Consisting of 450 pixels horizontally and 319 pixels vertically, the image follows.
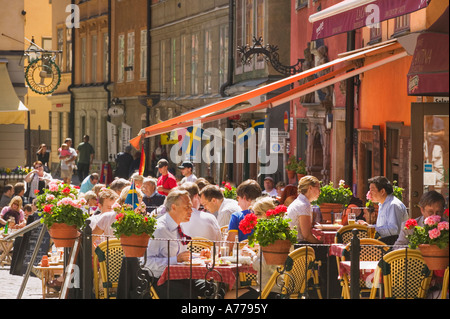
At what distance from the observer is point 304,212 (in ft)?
39.0

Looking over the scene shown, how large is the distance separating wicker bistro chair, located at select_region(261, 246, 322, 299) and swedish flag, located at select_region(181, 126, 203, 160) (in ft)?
73.4

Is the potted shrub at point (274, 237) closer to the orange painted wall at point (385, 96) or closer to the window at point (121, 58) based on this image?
the orange painted wall at point (385, 96)

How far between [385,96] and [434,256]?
29.0ft

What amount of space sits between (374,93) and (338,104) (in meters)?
3.12

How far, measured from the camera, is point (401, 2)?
13367 mm

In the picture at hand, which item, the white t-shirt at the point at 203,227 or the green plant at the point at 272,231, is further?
the white t-shirt at the point at 203,227

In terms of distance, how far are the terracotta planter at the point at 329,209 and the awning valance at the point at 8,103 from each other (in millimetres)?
17149

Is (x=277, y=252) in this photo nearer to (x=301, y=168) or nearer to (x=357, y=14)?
(x=357, y=14)

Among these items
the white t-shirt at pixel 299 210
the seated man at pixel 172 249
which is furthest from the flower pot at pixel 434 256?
the white t-shirt at pixel 299 210

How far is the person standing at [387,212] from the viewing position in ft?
39.8

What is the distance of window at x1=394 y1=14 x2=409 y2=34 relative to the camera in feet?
51.3

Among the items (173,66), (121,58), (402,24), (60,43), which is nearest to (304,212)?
(402,24)
